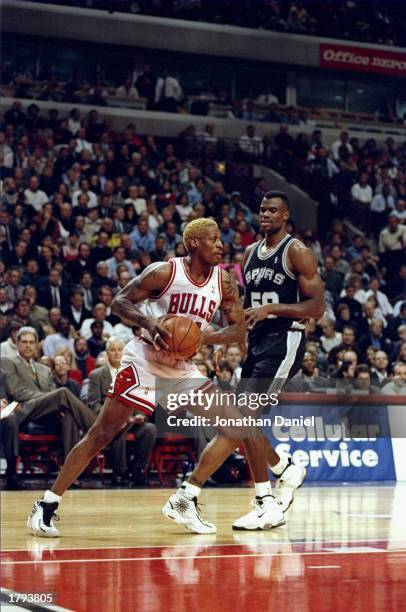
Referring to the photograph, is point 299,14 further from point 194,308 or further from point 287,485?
point 194,308

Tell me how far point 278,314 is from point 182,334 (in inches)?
32.9

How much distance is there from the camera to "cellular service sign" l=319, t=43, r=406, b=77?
25.7m

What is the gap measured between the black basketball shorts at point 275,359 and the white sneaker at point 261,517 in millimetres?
740

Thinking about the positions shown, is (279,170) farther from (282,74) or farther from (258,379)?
(258,379)

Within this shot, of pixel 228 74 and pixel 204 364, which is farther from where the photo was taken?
pixel 228 74

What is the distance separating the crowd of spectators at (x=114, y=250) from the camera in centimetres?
1262

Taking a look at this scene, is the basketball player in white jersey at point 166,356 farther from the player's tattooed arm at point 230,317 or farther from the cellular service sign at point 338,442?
the cellular service sign at point 338,442

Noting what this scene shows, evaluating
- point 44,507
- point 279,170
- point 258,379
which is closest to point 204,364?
point 258,379

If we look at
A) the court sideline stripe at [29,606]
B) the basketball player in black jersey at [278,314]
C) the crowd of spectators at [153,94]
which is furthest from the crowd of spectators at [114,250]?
the court sideline stripe at [29,606]

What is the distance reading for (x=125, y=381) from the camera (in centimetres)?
668

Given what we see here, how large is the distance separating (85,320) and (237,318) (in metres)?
7.65

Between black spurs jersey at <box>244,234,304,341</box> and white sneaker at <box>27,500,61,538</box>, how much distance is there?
73.5 inches

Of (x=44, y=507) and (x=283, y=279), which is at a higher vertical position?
(x=283, y=279)

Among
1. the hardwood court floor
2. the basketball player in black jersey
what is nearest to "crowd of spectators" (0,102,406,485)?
the hardwood court floor
